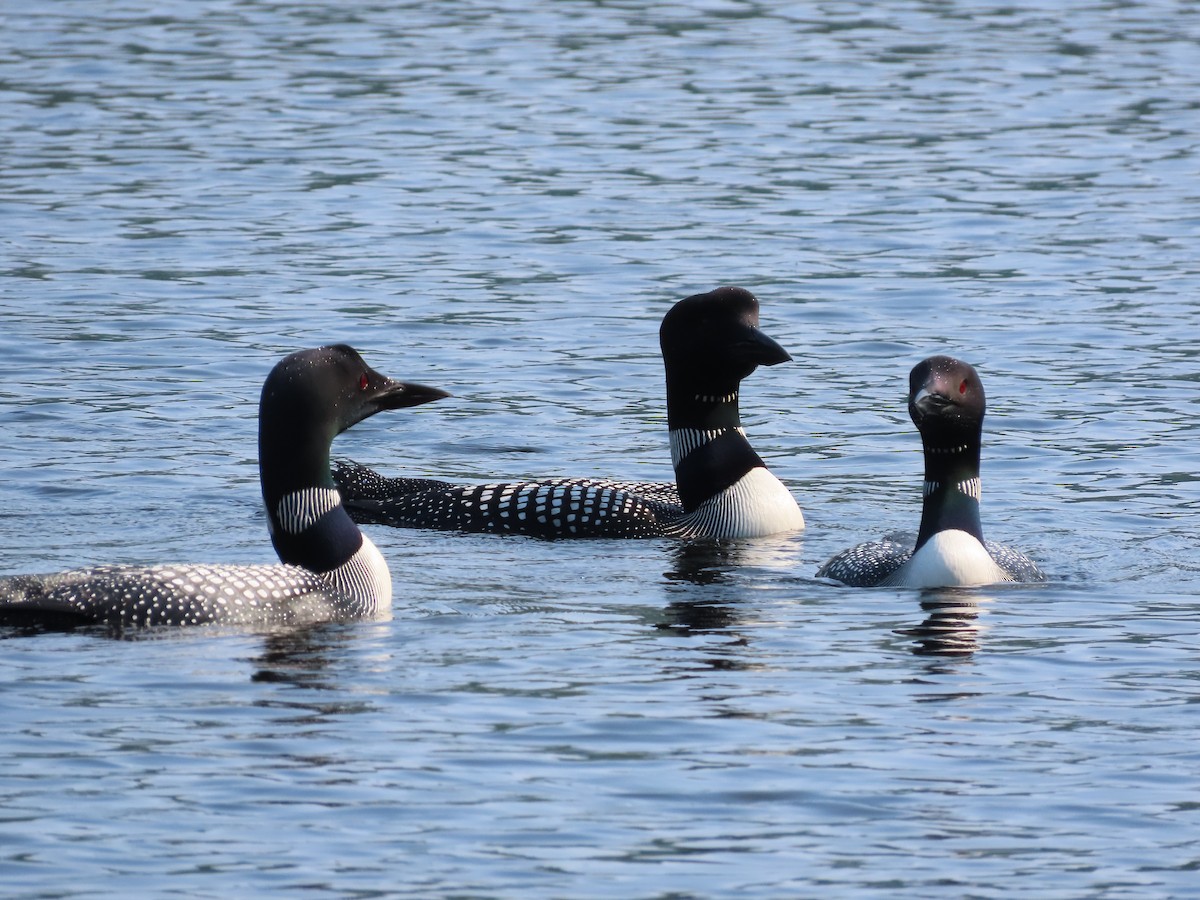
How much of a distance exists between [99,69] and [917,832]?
18622 millimetres

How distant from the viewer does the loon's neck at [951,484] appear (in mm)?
8727

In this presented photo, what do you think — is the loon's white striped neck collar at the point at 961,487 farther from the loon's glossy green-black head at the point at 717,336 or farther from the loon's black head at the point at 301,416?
the loon's black head at the point at 301,416

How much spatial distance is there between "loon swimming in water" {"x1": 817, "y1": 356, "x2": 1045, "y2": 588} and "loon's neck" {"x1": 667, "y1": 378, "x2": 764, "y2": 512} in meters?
1.30

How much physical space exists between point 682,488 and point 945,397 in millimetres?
2032

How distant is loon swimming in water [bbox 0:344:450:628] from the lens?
7914mm

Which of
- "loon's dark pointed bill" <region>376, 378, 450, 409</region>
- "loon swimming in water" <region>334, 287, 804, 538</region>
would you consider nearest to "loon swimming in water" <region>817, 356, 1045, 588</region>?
"loon swimming in water" <region>334, 287, 804, 538</region>

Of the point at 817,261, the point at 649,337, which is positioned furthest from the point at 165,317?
the point at 817,261

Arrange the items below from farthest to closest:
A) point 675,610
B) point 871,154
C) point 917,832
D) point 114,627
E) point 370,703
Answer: point 871,154 < point 675,610 < point 114,627 < point 370,703 < point 917,832

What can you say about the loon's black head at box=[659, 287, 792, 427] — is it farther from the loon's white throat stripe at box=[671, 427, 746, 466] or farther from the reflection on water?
the reflection on water

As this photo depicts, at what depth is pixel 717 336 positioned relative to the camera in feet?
33.5

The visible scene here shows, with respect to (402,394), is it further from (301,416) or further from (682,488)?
(682,488)

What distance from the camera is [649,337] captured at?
1418cm

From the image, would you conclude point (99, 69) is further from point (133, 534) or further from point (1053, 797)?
point (1053, 797)

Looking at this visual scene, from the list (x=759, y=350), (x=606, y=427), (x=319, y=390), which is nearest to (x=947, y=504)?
(x=759, y=350)
